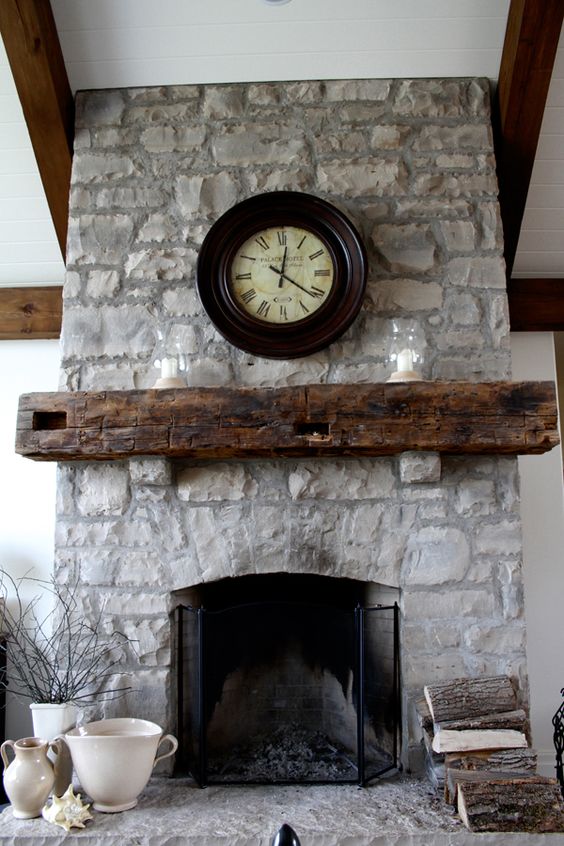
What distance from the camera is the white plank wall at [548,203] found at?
316 cm

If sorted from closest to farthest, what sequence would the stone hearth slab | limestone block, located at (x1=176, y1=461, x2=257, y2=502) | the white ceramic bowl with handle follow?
the stone hearth slab, the white ceramic bowl with handle, limestone block, located at (x1=176, y1=461, x2=257, y2=502)

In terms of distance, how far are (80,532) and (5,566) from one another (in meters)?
1.33

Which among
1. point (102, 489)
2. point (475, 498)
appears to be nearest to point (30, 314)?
point (102, 489)

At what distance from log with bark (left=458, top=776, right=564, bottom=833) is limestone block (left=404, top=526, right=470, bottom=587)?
27.4 inches

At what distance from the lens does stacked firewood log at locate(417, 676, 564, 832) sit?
229cm

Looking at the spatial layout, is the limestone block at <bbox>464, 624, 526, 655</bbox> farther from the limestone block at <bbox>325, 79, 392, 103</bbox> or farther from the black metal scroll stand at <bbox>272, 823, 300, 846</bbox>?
the limestone block at <bbox>325, 79, 392, 103</bbox>

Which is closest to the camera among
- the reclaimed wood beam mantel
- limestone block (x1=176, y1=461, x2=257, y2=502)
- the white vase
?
the white vase

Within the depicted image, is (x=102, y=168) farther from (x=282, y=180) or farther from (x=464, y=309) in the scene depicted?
(x=464, y=309)

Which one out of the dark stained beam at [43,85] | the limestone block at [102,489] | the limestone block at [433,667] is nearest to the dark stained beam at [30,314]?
the dark stained beam at [43,85]

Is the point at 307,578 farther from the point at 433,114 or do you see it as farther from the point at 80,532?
the point at 433,114

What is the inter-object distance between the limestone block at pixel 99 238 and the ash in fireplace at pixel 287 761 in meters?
1.98

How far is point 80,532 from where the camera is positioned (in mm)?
2863

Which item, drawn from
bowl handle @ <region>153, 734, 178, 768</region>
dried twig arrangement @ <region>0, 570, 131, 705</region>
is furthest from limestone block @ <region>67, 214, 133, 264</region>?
bowl handle @ <region>153, 734, 178, 768</region>

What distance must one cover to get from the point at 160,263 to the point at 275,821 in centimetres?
203
